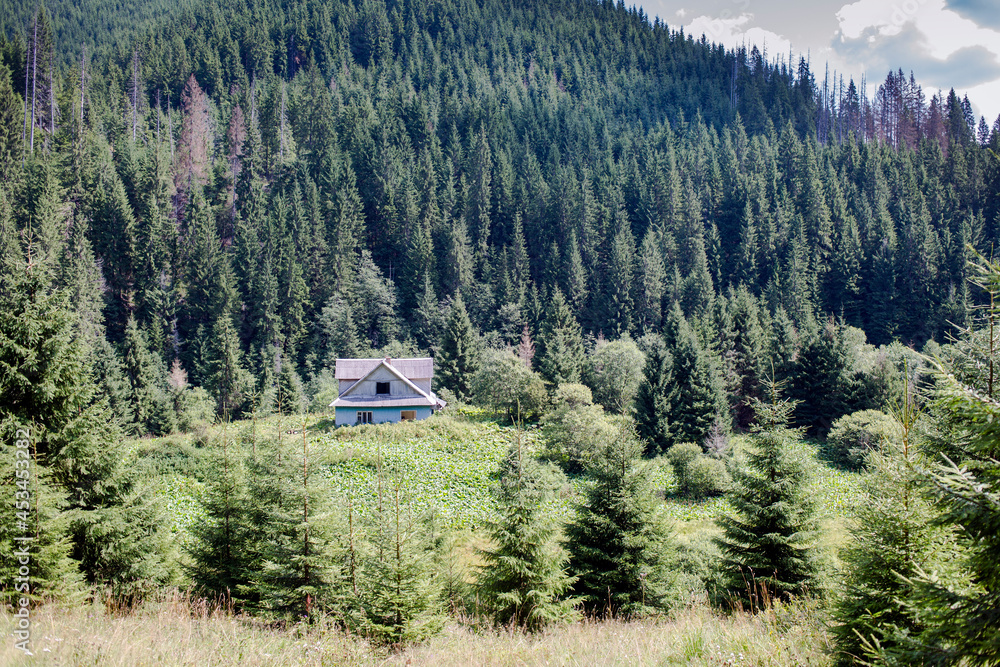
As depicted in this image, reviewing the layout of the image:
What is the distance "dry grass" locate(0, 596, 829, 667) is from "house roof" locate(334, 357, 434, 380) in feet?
122

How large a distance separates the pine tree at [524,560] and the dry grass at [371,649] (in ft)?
9.81

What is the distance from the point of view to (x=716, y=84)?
13638cm

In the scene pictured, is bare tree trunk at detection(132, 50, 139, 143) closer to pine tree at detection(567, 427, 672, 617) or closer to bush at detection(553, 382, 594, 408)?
bush at detection(553, 382, 594, 408)

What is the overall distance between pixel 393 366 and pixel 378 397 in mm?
3720

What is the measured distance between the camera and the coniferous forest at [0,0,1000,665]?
968 centimetres

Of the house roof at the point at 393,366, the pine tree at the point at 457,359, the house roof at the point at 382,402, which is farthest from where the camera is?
the pine tree at the point at 457,359

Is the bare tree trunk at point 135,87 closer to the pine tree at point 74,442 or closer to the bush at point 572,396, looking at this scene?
the bush at point 572,396

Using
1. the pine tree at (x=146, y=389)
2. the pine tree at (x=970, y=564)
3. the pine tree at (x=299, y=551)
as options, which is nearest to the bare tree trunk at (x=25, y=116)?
the pine tree at (x=146, y=389)

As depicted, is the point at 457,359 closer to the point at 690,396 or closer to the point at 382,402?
the point at 382,402

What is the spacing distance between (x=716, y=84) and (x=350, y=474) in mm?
142668

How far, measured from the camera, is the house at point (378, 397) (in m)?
41.5

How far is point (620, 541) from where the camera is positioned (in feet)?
41.7

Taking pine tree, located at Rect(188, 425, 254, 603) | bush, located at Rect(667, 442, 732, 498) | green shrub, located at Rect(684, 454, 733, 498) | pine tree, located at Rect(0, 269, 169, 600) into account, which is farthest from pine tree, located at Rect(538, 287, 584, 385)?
pine tree, located at Rect(0, 269, 169, 600)

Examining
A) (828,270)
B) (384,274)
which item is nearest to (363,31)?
(384,274)
